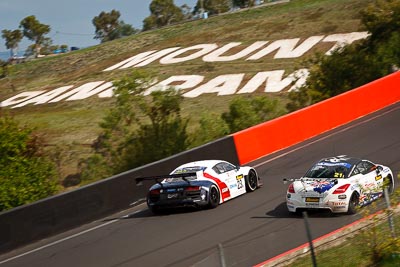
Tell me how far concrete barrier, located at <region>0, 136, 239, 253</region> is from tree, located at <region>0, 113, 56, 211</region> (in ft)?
12.6

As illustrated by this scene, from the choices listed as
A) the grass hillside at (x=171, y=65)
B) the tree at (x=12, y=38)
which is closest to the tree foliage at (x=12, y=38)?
the tree at (x=12, y=38)

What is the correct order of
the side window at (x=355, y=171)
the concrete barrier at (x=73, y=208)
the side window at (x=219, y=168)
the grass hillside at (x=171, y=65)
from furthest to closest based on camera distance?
the grass hillside at (x=171, y=65), the side window at (x=219, y=168), the concrete barrier at (x=73, y=208), the side window at (x=355, y=171)

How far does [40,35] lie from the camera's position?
126m

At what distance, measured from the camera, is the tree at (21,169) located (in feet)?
73.2

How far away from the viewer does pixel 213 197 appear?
60.7 feet

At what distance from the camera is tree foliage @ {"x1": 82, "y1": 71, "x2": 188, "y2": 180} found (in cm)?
2991

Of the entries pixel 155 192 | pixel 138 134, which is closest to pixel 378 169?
pixel 155 192

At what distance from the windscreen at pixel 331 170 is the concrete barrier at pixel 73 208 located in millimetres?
6062

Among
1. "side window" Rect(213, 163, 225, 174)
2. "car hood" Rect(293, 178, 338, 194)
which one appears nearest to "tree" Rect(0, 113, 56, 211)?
"side window" Rect(213, 163, 225, 174)

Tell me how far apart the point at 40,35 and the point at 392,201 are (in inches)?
4724

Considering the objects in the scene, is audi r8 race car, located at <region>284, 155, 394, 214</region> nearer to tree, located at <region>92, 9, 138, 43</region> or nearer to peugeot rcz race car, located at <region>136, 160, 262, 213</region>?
peugeot rcz race car, located at <region>136, 160, 262, 213</region>

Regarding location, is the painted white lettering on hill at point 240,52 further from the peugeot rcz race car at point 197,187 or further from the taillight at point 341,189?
the taillight at point 341,189

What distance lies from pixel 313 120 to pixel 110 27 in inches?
5330

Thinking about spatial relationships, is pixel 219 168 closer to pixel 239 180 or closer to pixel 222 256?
pixel 239 180
